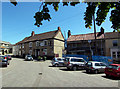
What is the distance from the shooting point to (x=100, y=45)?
3152 centimetres

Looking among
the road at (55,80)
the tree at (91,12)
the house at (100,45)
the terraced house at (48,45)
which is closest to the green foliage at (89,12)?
the tree at (91,12)

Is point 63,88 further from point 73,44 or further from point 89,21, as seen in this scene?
point 73,44

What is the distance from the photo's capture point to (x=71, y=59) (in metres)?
16.2

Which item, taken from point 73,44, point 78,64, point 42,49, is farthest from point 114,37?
point 42,49

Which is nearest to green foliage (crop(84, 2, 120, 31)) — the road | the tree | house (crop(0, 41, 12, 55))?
the tree

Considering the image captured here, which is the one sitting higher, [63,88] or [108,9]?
[108,9]

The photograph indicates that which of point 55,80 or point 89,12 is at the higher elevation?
point 89,12

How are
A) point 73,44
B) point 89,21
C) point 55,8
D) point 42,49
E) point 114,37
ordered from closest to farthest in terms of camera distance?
point 55,8, point 89,21, point 114,37, point 73,44, point 42,49

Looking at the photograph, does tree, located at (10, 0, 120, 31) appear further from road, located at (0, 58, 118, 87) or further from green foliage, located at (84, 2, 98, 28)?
road, located at (0, 58, 118, 87)

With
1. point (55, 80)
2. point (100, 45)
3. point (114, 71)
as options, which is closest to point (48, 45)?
point (100, 45)

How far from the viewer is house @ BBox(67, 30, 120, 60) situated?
93.7 feet

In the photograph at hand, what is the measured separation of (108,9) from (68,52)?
34.6 metres

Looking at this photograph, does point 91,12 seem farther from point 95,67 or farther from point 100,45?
point 100,45

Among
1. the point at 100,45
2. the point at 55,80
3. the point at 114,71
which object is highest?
the point at 100,45
